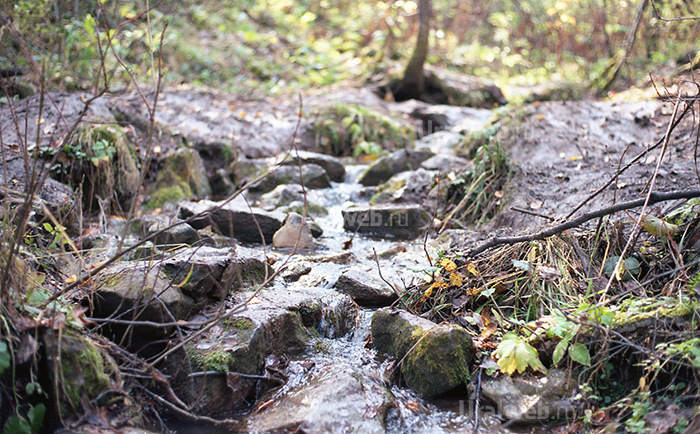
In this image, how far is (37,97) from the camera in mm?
6012

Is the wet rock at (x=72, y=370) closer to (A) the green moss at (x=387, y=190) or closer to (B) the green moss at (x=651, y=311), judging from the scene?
(B) the green moss at (x=651, y=311)

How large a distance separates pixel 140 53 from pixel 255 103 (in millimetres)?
2416

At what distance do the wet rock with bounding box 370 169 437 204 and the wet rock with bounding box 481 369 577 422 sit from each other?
3482mm

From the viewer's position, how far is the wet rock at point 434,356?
8.77 ft

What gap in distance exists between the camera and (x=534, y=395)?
8.09 ft

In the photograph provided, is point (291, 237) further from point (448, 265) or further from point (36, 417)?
point (36, 417)

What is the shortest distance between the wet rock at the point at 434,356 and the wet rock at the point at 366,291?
26.6 inches

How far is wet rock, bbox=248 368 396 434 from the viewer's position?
234 cm

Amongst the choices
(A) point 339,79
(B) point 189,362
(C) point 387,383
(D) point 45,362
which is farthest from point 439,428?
(A) point 339,79

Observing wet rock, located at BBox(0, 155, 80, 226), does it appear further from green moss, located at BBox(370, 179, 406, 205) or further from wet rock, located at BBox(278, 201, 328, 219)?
green moss, located at BBox(370, 179, 406, 205)

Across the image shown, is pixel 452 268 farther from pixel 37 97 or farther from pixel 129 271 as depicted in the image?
pixel 37 97

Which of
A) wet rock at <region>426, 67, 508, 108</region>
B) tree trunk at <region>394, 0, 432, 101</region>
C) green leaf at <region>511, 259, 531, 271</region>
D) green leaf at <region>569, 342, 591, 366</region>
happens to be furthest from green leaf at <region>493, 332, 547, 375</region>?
wet rock at <region>426, 67, 508, 108</region>

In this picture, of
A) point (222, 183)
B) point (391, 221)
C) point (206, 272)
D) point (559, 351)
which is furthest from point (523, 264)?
point (222, 183)

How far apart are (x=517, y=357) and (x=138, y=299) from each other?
193 cm
